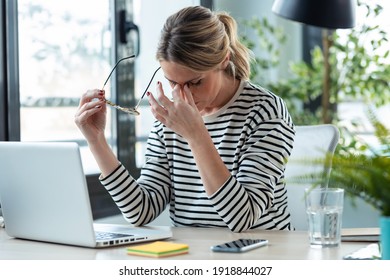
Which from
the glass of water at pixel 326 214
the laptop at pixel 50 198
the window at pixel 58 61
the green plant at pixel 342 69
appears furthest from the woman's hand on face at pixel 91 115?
the green plant at pixel 342 69

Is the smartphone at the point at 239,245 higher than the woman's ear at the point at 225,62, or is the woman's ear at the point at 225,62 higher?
the woman's ear at the point at 225,62

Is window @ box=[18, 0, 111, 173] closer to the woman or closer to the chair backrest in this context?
the woman

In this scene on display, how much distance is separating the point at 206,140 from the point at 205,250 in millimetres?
339

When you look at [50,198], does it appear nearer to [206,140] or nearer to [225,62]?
[206,140]

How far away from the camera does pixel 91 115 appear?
6.19 feet

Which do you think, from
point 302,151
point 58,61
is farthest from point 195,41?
point 58,61

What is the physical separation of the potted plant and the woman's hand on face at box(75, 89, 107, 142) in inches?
34.8

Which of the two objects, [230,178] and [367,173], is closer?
[367,173]

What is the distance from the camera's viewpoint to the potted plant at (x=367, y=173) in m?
1.06

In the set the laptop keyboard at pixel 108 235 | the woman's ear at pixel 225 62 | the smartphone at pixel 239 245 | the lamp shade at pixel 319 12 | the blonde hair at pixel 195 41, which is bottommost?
the laptop keyboard at pixel 108 235

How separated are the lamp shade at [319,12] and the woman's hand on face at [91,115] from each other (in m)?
0.55

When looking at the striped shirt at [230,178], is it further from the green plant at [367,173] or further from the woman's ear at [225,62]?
the green plant at [367,173]
